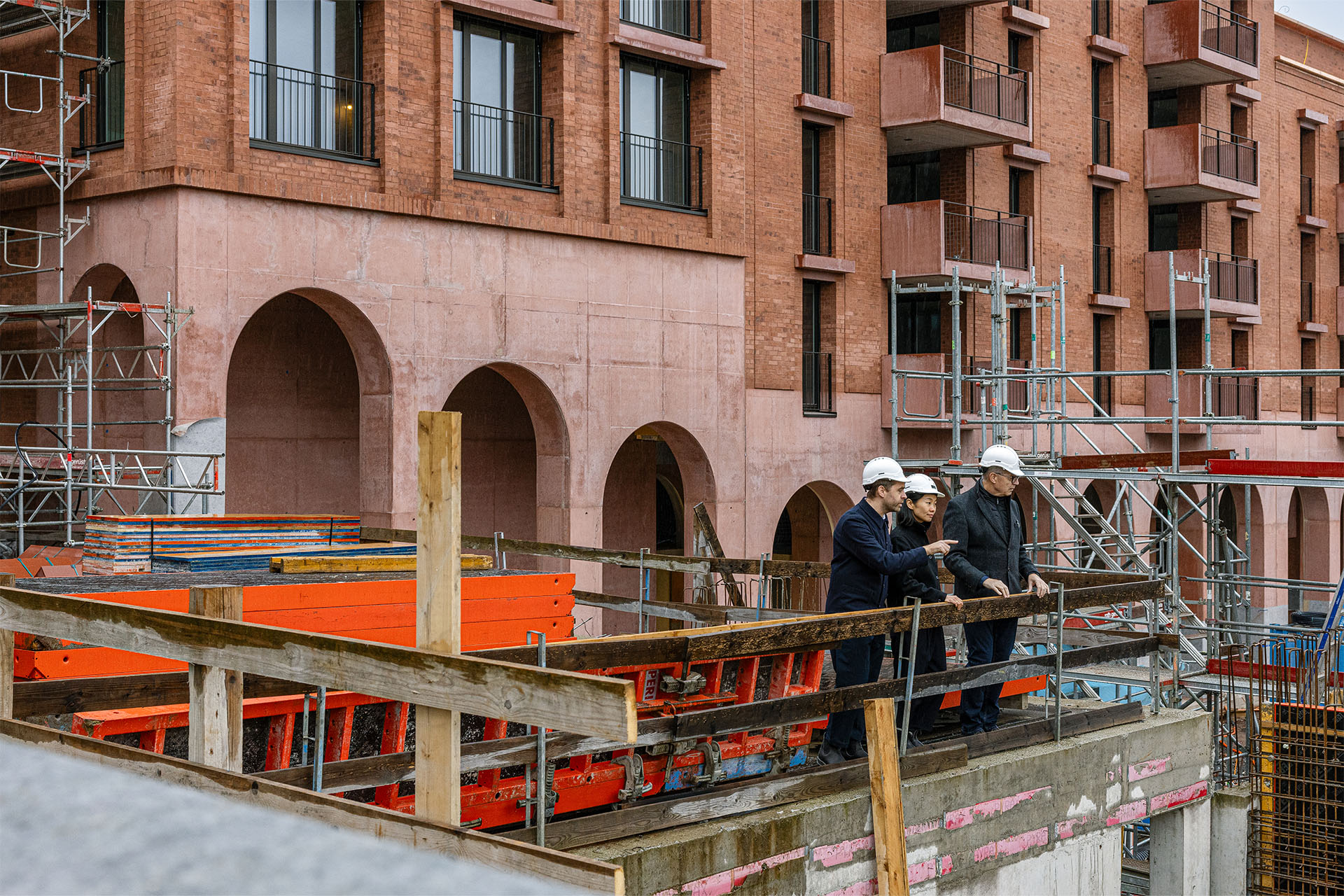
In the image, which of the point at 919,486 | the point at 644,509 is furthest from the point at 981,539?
the point at 644,509

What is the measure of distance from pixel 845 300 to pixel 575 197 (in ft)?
22.9

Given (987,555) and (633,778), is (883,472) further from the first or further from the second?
(633,778)

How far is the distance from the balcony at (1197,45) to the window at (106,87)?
24.2 metres

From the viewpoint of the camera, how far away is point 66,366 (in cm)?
1830

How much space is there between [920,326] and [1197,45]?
10630 mm

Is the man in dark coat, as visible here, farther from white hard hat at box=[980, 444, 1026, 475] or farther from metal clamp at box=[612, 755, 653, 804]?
metal clamp at box=[612, 755, 653, 804]

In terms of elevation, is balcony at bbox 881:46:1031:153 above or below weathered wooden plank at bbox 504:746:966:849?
above

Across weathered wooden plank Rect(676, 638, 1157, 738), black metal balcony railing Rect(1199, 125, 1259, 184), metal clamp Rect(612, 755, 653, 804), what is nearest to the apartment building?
black metal balcony railing Rect(1199, 125, 1259, 184)

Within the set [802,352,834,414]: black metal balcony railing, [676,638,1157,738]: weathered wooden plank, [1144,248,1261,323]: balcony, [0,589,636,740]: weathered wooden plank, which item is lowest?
[676,638,1157,738]: weathered wooden plank

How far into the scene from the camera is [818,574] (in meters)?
11.5

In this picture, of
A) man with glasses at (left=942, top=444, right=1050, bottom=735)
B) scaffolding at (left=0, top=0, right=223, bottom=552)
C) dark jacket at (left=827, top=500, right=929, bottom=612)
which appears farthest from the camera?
scaffolding at (left=0, top=0, right=223, bottom=552)

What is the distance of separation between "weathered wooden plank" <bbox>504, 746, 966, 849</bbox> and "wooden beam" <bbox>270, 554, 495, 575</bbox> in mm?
3683

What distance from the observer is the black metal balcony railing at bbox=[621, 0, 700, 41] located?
73.4 ft

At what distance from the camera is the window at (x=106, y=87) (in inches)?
725
